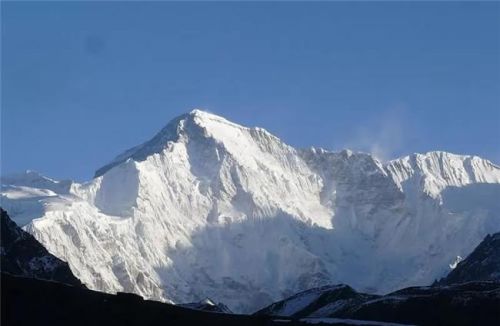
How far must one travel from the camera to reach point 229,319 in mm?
163375

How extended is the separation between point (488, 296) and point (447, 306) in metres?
5.79

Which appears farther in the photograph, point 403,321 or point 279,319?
point 403,321

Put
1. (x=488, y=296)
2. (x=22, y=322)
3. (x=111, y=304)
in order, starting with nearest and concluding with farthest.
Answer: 1. (x=22, y=322)
2. (x=111, y=304)
3. (x=488, y=296)

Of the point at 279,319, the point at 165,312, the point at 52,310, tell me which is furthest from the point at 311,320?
the point at 52,310

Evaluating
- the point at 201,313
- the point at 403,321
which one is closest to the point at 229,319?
the point at 201,313

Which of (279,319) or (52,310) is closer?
(52,310)

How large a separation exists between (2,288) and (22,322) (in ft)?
32.2

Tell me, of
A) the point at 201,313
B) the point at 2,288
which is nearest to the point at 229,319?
the point at 201,313

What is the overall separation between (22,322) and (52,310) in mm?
6539

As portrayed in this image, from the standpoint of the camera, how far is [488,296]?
196625mm

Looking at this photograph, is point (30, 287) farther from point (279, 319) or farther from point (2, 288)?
point (279, 319)

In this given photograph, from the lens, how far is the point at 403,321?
197000 mm

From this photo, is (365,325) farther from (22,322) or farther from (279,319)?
(22,322)

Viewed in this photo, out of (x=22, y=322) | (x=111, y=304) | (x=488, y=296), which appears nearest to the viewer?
(x=22, y=322)
